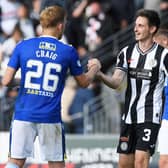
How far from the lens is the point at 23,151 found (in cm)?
857

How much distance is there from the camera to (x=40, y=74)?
27.8 feet

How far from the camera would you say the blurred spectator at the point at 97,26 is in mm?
15102

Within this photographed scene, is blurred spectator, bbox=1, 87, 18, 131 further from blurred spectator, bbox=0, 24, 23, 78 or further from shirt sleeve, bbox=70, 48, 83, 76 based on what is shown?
shirt sleeve, bbox=70, 48, 83, 76

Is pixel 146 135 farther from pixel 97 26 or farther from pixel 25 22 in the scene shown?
pixel 25 22

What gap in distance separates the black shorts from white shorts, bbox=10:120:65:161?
115 centimetres

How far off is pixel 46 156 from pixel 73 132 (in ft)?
17.5

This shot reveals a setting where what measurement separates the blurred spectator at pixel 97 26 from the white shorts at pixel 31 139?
21.7ft

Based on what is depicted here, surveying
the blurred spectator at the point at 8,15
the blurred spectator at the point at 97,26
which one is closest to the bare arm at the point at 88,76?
the blurred spectator at the point at 97,26

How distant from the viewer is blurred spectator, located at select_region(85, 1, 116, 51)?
15.1 metres

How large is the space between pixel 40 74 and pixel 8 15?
23.9ft

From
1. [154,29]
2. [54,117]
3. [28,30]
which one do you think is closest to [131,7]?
[28,30]

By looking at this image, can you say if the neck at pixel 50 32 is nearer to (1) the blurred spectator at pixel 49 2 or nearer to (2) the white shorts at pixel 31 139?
(2) the white shorts at pixel 31 139

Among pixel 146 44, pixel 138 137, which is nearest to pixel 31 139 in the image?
pixel 138 137

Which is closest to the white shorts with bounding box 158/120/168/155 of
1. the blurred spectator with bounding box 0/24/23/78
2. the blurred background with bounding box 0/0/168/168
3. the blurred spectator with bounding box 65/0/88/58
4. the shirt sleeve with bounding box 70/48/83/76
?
the shirt sleeve with bounding box 70/48/83/76
